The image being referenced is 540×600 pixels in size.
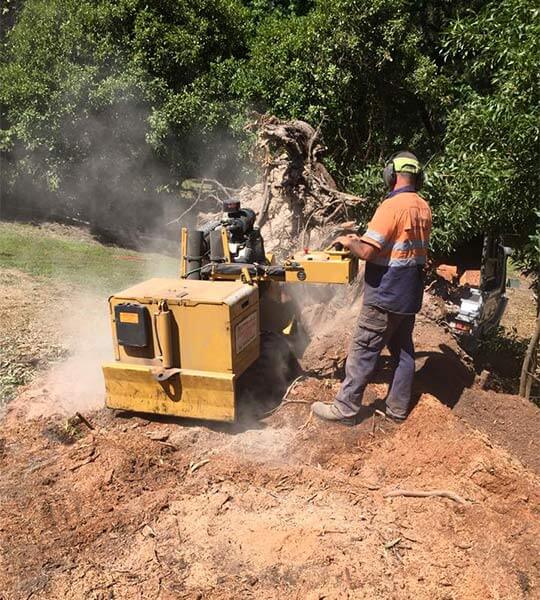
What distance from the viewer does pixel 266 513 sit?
3529mm

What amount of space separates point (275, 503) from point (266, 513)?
0.11 m

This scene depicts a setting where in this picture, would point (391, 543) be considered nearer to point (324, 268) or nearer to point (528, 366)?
point (324, 268)

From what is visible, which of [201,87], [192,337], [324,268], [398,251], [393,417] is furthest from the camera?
[201,87]

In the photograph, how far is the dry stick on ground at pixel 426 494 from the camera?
354 centimetres

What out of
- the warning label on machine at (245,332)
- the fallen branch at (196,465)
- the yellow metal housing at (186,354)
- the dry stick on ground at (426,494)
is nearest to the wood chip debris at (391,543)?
the dry stick on ground at (426,494)

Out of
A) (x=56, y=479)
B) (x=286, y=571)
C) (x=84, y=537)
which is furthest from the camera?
(x=56, y=479)

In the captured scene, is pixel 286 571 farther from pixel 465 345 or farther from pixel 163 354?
pixel 465 345

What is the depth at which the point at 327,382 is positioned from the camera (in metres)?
5.21

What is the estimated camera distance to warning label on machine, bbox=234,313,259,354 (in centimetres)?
435

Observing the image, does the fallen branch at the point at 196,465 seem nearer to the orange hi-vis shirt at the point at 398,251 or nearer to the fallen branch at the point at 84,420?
the fallen branch at the point at 84,420

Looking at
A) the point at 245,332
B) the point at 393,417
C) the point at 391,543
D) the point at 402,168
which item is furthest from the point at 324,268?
the point at 391,543

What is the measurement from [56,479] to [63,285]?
17.5ft


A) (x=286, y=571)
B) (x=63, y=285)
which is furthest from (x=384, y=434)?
(x=63, y=285)

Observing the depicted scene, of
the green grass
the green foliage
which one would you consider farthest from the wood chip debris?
the green grass
